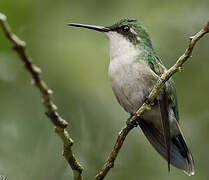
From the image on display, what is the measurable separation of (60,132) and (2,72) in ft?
10.2

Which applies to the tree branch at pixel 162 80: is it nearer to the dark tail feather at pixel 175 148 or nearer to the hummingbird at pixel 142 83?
the hummingbird at pixel 142 83

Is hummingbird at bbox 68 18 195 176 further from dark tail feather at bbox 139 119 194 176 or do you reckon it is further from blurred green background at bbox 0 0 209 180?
blurred green background at bbox 0 0 209 180

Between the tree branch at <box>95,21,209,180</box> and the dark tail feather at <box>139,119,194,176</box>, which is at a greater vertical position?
the tree branch at <box>95,21,209,180</box>

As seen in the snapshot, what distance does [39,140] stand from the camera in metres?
5.16

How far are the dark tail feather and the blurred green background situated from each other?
0.66m

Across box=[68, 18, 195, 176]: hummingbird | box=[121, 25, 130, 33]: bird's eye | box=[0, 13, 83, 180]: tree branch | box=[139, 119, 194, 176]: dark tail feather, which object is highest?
box=[0, 13, 83, 180]: tree branch

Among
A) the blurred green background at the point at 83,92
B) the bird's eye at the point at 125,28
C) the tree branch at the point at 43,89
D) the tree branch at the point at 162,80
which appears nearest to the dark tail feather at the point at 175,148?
the blurred green background at the point at 83,92

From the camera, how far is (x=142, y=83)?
14.0 feet

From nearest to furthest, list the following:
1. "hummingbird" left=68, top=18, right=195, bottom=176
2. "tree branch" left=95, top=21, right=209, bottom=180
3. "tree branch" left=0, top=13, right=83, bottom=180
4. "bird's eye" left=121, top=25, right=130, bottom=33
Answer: "tree branch" left=0, top=13, right=83, bottom=180, "tree branch" left=95, top=21, right=209, bottom=180, "hummingbird" left=68, top=18, right=195, bottom=176, "bird's eye" left=121, top=25, right=130, bottom=33

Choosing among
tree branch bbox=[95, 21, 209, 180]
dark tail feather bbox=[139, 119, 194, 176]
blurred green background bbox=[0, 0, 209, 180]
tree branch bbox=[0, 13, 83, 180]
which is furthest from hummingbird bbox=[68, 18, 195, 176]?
tree branch bbox=[0, 13, 83, 180]

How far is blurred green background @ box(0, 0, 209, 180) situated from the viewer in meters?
4.87

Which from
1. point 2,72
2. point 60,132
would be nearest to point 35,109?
point 2,72

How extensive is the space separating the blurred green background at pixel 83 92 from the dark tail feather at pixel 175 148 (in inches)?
25.9

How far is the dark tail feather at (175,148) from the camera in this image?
14.4ft
